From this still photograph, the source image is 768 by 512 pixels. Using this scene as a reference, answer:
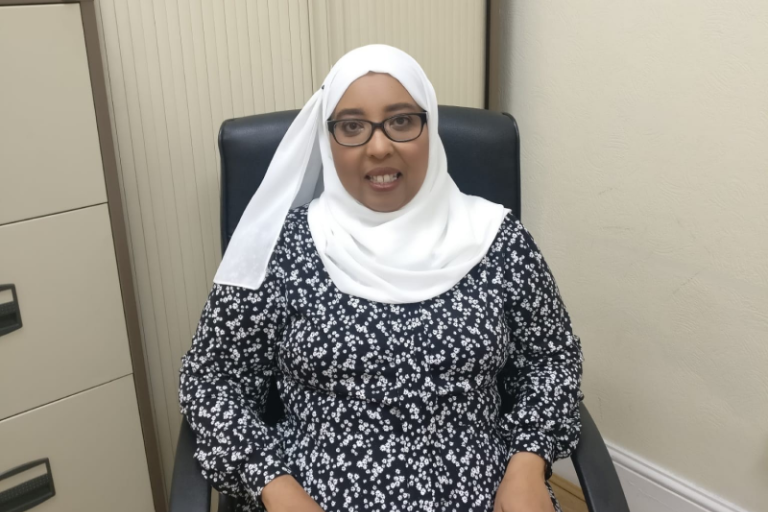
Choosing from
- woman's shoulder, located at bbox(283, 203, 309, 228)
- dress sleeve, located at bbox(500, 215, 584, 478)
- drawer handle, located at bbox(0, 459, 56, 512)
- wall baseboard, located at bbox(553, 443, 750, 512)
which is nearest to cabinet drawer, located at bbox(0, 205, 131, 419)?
drawer handle, located at bbox(0, 459, 56, 512)

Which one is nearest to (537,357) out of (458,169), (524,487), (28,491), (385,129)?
(524,487)

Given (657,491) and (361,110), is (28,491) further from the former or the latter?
(657,491)

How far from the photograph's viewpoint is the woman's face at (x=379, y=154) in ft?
3.93

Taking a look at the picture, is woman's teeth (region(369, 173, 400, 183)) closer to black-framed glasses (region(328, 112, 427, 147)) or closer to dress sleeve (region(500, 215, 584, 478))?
black-framed glasses (region(328, 112, 427, 147))

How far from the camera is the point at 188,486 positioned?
3.46 feet

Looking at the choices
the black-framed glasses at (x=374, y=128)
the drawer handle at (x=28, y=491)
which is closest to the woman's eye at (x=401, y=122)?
the black-framed glasses at (x=374, y=128)

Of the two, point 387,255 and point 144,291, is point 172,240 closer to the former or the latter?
point 144,291

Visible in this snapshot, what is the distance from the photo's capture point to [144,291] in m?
1.50

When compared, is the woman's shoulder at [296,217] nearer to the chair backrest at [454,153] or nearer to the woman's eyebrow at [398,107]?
the chair backrest at [454,153]

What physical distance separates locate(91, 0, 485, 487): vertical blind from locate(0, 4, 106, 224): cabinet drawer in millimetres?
138

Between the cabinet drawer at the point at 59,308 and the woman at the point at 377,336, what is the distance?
23cm

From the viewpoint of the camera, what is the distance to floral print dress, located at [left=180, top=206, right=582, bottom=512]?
115 cm

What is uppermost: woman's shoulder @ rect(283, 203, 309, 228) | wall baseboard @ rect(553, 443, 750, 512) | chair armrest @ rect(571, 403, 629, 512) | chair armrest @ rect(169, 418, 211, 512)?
woman's shoulder @ rect(283, 203, 309, 228)

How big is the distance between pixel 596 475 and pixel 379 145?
626mm
